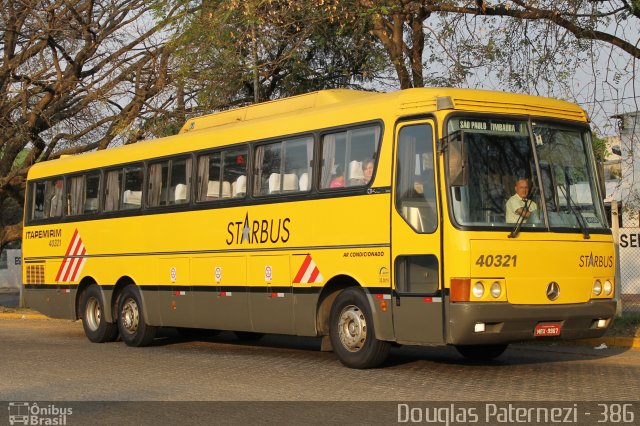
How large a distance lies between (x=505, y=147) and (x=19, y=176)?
18.8m

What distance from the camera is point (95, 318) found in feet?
63.5

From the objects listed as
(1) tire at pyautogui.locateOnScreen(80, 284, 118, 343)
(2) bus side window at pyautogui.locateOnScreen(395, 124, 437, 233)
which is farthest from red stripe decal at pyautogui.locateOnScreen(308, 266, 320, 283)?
(1) tire at pyautogui.locateOnScreen(80, 284, 118, 343)

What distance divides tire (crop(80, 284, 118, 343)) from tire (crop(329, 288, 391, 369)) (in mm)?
6370

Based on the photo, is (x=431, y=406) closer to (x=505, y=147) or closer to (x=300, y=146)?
(x=505, y=147)

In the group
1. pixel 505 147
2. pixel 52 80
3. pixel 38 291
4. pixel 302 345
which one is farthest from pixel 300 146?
pixel 52 80

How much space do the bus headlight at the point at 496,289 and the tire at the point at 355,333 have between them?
1.70 meters

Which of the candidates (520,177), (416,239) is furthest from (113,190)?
(520,177)

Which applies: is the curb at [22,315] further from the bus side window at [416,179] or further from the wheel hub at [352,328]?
the bus side window at [416,179]

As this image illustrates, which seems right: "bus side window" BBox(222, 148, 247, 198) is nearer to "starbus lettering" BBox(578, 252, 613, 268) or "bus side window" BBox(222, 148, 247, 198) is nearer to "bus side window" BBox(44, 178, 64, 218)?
"starbus lettering" BBox(578, 252, 613, 268)

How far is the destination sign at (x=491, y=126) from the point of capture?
12.5m

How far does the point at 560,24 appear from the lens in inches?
676

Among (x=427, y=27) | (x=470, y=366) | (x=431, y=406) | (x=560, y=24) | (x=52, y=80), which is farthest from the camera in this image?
(x=52, y=80)

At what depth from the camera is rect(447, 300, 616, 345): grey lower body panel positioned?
11875 millimetres

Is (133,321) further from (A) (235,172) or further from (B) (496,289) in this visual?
(B) (496,289)
